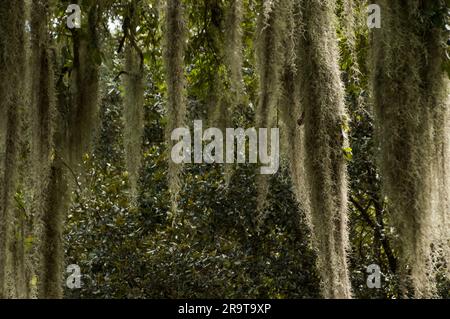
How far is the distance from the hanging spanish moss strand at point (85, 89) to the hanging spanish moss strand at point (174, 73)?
1.86 ft

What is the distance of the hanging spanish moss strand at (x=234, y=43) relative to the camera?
248cm

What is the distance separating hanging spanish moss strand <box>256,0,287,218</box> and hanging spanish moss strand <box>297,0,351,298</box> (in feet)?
0.23

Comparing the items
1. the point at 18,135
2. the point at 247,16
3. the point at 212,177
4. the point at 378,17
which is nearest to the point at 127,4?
the point at 247,16

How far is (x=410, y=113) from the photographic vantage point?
2316 mm

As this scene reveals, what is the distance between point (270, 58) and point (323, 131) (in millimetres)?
299

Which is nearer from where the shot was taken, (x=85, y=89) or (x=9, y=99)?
(x=9, y=99)

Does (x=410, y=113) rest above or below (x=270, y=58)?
below

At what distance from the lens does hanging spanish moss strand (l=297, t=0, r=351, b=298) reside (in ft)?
7.31

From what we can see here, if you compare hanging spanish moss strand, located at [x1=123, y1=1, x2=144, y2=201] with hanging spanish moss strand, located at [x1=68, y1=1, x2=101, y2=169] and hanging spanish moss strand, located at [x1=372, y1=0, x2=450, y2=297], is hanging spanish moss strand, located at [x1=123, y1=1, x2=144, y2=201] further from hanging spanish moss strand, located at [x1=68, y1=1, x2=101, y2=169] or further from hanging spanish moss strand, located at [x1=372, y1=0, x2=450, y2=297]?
hanging spanish moss strand, located at [x1=372, y1=0, x2=450, y2=297]

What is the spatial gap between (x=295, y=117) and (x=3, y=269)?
40.2 inches

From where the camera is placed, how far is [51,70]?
8.70 feet

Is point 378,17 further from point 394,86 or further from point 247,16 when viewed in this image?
point 247,16

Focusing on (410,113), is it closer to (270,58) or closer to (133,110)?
(270,58)

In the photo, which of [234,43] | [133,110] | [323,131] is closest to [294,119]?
[323,131]
